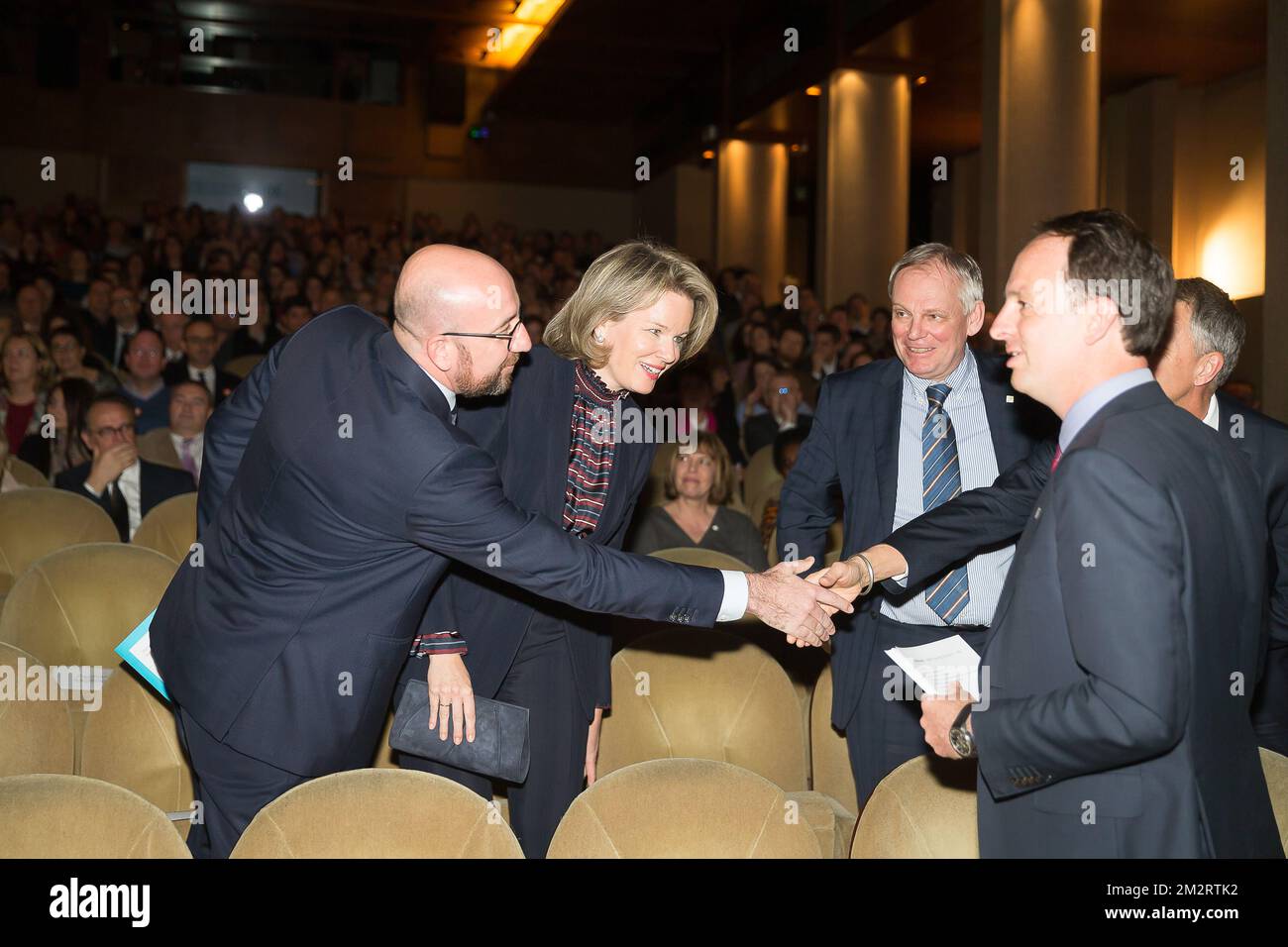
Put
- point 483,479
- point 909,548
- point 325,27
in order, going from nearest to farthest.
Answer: point 483,479, point 909,548, point 325,27

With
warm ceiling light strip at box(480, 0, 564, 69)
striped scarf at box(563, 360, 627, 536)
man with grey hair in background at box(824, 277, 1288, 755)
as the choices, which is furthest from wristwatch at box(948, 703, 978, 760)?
warm ceiling light strip at box(480, 0, 564, 69)

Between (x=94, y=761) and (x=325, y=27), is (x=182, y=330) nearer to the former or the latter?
(x=94, y=761)

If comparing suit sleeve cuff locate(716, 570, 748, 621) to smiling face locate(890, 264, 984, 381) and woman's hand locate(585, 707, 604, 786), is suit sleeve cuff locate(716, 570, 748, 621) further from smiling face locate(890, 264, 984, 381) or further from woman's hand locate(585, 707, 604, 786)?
smiling face locate(890, 264, 984, 381)

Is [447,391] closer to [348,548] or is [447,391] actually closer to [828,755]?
[348,548]

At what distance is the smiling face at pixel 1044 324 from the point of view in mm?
1483

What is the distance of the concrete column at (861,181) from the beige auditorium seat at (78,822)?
10.5m

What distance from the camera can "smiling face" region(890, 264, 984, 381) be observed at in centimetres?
270

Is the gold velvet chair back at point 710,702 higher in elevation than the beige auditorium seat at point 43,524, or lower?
lower

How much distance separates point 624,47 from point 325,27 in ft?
19.9

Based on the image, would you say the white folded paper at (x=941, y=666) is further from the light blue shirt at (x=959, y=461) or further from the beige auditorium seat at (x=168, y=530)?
the beige auditorium seat at (x=168, y=530)

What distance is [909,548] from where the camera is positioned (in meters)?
2.49

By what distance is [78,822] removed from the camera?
1825 mm

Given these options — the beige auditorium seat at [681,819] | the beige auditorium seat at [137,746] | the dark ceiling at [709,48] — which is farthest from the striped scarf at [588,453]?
the dark ceiling at [709,48]
